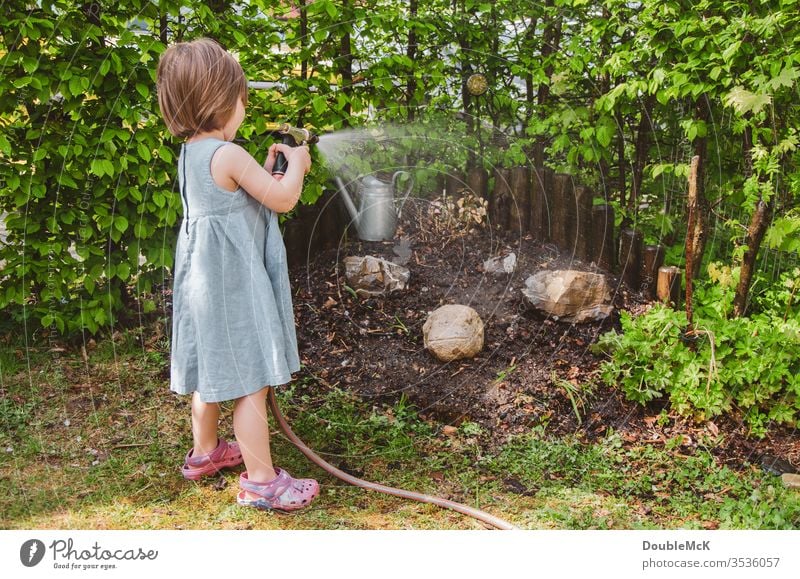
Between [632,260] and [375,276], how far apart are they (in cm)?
104

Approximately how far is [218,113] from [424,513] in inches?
51.7

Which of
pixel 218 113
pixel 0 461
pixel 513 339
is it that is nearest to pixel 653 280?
pixel 513 339

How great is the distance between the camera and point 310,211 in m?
3.19

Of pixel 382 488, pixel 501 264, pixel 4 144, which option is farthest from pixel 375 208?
pixel 4 144

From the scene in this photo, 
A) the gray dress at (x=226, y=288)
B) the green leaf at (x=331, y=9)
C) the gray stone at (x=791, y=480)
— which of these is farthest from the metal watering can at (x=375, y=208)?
the gray stone at (x=791, y=480)

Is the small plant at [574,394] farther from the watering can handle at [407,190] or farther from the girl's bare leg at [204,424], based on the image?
the girl's bare leg at [204,424]

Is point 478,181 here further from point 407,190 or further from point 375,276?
point 375,276

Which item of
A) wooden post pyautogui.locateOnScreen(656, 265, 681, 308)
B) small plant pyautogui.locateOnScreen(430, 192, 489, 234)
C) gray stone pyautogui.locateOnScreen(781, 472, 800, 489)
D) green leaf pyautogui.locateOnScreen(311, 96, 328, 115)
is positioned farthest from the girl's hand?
gray stone pyautogui.locateOnScreen(781, 472, 800, 489)

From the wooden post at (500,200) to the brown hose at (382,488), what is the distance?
1259 mm

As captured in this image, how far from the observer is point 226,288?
2.08m

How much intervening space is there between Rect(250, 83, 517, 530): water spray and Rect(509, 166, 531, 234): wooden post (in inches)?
42.2

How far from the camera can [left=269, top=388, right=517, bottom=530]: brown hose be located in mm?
2146

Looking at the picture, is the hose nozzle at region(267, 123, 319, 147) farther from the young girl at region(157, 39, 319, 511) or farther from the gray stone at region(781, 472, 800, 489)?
the gray stone at region(781, 472, 800, 489)

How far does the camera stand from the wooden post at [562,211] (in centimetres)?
297
